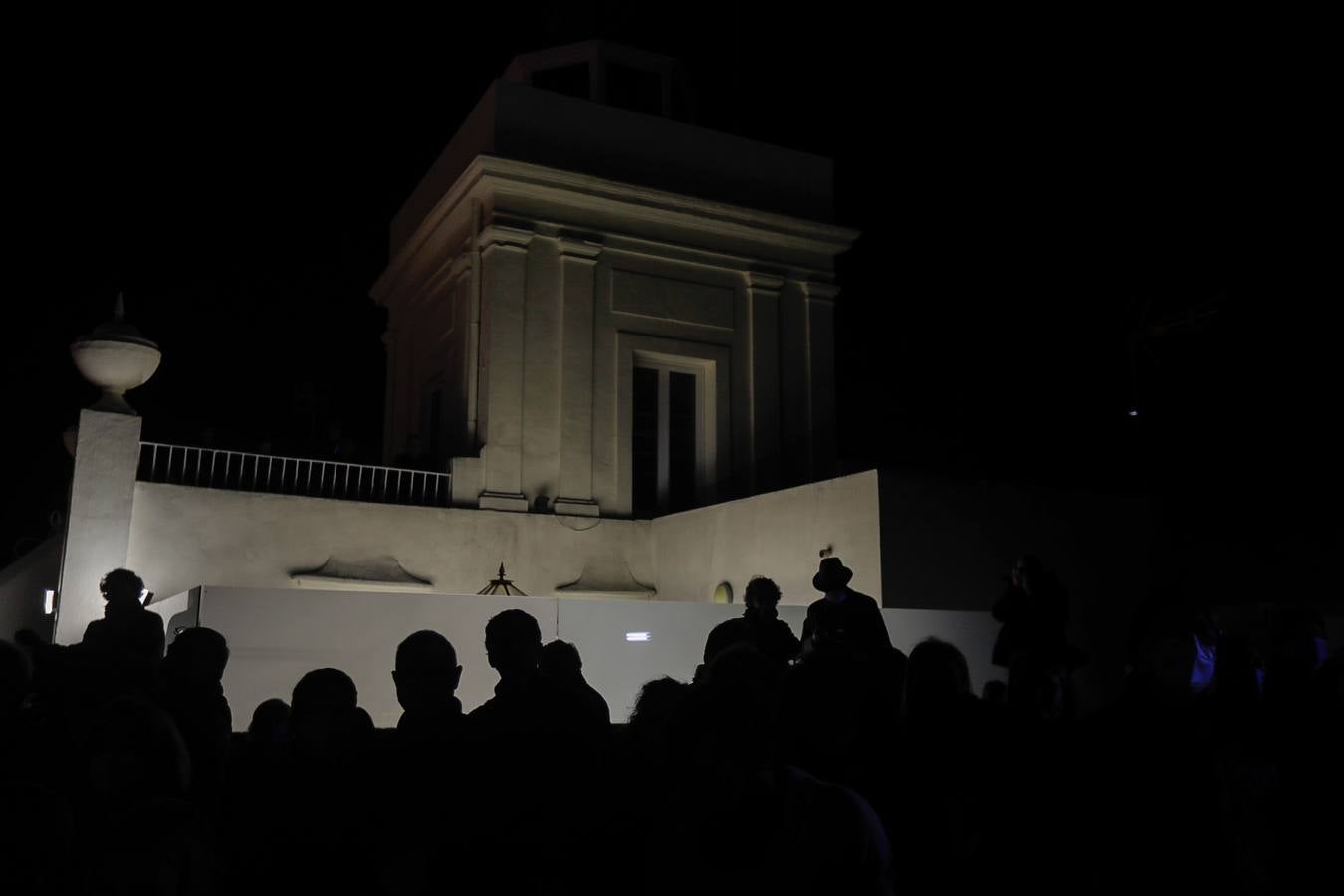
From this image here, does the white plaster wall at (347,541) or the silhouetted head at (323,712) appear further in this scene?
the white plaster wall at (347,541)

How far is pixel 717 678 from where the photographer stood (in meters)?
3.35

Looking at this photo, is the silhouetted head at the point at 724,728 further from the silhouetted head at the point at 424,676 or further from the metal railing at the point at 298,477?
the metal railing at the point at 298,477

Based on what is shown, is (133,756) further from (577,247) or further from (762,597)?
(577,247)

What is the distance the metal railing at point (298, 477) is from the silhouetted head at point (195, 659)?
1171 centimetres

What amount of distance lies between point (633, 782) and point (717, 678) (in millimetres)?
891

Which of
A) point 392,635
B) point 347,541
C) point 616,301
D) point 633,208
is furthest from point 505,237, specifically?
point 392,635

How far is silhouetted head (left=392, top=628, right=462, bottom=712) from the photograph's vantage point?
4480 millimetres

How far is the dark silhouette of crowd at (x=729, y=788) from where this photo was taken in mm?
3201

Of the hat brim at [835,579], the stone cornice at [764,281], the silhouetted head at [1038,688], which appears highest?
the stone cornice at [764,281]

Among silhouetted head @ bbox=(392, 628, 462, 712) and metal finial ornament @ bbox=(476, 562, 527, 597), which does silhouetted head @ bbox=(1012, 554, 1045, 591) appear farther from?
metal finial ornament @ bbox=(476, 562, 527, 597)

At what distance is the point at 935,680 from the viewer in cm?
425

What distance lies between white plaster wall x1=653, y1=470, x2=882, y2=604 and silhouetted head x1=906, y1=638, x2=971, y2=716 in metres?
10.1

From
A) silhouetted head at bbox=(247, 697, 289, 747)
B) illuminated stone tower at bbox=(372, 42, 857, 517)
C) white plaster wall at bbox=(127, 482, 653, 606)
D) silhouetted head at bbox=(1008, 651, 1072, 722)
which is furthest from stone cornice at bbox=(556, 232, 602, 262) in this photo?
silhouetted head at bbox=(1008, 651, 1072, 722)

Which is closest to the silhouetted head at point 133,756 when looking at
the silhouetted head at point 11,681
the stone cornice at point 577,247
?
the silhouetted head at point 11,681
